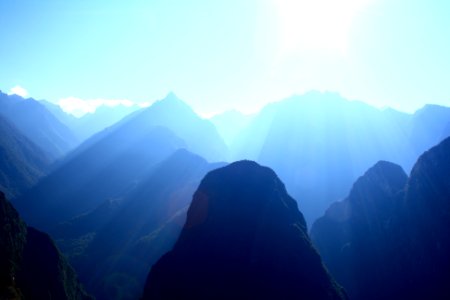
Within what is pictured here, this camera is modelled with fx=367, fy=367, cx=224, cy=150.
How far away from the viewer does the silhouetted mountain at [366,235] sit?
7094 centimetres

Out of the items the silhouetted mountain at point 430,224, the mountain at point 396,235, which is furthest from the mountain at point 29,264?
the silhouetted mountain at point 430,224

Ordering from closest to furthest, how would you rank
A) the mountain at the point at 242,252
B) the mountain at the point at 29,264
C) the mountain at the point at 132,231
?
1. the mountain at the point at 242,252
2. the mountain at the point at 29,264
3. the mountain at the point at 132,231

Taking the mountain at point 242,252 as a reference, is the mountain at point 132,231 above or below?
below

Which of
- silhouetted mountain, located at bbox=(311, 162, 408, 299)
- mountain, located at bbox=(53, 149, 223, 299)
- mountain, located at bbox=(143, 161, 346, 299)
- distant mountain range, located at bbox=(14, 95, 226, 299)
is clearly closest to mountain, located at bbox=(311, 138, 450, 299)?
silhouetted mountain, located at bbox=(311, 162, 408, 299)

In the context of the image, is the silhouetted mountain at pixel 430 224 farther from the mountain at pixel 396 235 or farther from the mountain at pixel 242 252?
the mountain at pixel 242 252

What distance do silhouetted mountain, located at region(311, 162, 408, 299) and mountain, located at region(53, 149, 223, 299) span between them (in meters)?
41.0

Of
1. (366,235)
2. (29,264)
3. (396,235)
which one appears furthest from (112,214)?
Answer: (396,235)

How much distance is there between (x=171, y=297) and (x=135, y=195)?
11644cm

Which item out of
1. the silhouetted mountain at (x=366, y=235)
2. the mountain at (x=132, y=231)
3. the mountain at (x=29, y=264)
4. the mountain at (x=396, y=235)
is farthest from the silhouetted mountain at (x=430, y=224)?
the mountain at (x=29, y=264)

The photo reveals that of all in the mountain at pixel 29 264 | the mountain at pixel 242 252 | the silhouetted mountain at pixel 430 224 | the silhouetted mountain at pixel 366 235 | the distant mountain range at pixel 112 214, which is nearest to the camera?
the mountain at pixel 242 252

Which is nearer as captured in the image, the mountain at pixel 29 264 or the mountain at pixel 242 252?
the mountain at pixel 242 252

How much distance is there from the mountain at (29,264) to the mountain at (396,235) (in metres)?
53.9

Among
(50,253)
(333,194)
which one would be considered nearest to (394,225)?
(50,253)

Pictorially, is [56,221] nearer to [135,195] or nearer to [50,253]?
[135,195]
